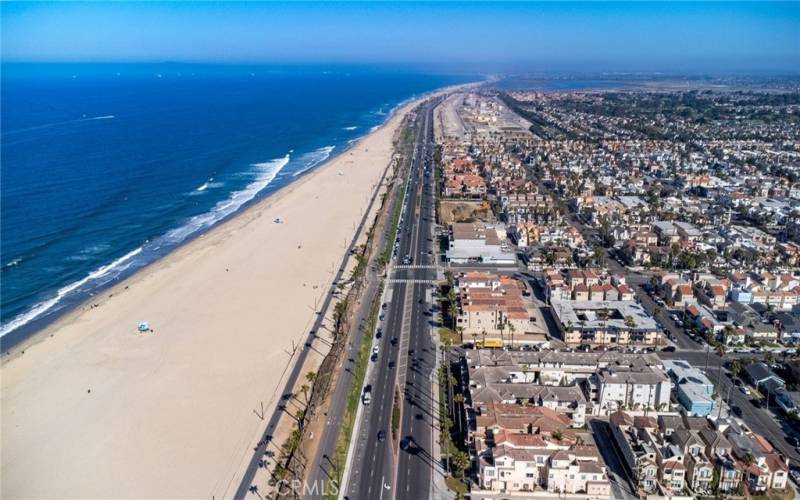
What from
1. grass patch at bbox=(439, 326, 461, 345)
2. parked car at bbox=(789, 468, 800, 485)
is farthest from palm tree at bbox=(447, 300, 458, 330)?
parked car at bbox=(789, 468, 800, 485)

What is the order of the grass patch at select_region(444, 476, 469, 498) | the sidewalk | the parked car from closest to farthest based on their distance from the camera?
the sidewalk, the grass patch at select_region(444, 476, 469, 498), the parked car

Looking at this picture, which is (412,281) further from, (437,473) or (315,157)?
(315,157)

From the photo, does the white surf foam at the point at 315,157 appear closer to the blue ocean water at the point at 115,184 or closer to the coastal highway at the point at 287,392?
the blue ocean water at the point at 115,184

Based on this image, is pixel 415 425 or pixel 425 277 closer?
pixel 415 425

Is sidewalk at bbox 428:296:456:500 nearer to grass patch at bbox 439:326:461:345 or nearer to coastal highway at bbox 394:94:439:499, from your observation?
coastal highway at bbox 394:94:439:499

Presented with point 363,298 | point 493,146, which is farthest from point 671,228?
point 493,146

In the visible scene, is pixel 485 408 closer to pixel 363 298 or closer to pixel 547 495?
A: pixel 547 495
